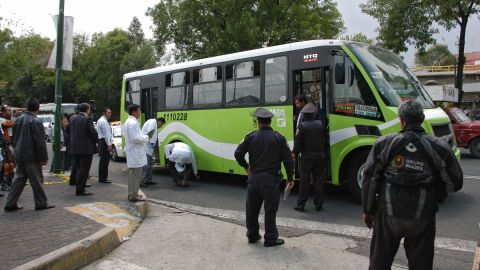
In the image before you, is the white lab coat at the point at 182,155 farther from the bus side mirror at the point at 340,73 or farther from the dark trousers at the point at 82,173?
the bus side mirror at the point at 340,73

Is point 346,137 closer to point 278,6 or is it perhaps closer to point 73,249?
point 73,249

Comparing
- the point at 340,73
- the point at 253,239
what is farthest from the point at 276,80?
the point at 253,239

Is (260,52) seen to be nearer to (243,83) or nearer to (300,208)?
(243,83)

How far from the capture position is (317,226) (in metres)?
6.93

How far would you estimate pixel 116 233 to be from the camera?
5938 mm

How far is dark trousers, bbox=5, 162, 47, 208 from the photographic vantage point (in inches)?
278

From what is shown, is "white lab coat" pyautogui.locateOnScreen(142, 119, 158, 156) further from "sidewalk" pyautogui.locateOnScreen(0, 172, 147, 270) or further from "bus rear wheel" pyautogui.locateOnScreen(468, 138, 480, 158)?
"bus rear wheel" pyautogui.locateOnScreen(468, 138, 480, 158)

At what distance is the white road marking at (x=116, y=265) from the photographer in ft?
16.5

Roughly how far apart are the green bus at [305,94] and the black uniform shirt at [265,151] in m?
2.74

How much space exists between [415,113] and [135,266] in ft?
11.0

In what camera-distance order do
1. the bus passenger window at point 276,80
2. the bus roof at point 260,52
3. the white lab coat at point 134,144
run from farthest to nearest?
the bus passenger window at point 276,80 → the bus roof at point 260,52 → the white lab coat at point 134,144

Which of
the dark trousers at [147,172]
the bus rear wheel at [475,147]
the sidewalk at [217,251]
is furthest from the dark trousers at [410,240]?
the bus rear wheel at [475,147]

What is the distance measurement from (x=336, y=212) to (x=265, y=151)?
2752 mm

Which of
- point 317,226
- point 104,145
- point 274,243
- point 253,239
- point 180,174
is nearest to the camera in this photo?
point 274,243
